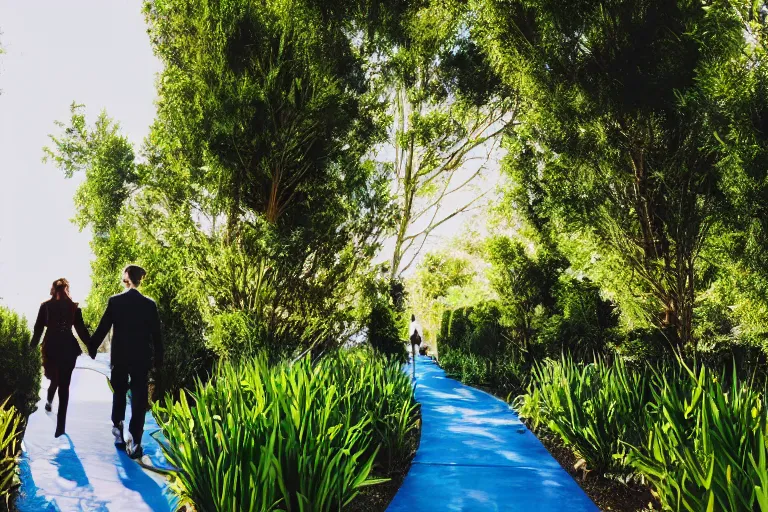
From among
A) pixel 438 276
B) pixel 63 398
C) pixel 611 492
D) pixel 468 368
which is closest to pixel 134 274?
pixel 63 398

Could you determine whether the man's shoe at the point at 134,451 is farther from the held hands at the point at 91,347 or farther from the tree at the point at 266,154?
the tree at the point at 266,154

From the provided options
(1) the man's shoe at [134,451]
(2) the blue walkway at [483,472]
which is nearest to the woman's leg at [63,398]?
(1) the man's shoe at [134,451]

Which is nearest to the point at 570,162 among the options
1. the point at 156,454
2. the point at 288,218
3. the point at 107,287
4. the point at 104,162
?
the point at 288,218

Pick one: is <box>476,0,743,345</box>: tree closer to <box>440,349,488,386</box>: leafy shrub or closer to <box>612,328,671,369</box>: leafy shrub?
<box>612,328,671,369</box>: leafy shrub

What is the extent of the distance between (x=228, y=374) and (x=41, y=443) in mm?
2370

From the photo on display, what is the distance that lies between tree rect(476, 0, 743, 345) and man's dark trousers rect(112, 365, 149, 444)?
567 centimetres

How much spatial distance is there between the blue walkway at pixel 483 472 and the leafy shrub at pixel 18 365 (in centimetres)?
454

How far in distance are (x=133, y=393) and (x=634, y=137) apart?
22.2ft

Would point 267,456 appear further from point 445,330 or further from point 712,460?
point 445,330

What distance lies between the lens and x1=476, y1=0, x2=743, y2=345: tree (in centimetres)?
644

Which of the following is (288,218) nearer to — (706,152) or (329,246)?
(329,246)

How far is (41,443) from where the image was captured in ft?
17.0

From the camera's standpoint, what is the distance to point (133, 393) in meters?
4.90

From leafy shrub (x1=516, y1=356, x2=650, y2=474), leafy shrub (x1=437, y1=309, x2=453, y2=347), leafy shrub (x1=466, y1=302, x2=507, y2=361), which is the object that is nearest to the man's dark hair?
leafy shrub (x1=516, y1=356, x2=650, y2=474)
